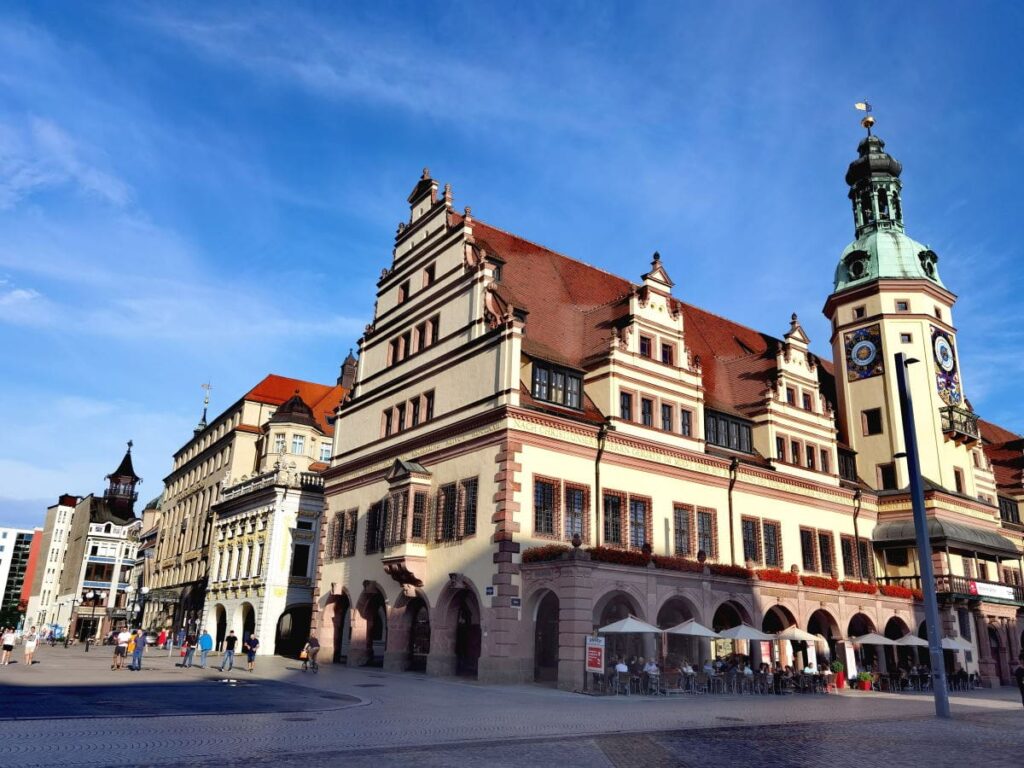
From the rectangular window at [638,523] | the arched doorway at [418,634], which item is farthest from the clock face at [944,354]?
the arched doorway at [418,634]

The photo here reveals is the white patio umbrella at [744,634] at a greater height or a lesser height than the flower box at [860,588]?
lesser

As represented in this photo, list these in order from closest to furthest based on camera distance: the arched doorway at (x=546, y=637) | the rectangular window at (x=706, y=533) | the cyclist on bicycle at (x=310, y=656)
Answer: the arched doorway at (x=546, y=637) → the cyclist on bicycle at (x=310, y=656) → the rectangular window at (x=706, y=533)

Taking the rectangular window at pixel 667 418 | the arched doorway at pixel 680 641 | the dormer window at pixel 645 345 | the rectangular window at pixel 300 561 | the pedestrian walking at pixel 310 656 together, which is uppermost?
the dormer window at pixel 645 345

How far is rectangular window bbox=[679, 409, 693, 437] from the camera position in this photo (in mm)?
39312

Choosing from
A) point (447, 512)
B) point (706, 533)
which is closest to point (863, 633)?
point (706, 533)

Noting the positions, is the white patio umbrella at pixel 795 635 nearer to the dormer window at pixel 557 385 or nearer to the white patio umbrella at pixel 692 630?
the white patio umbrella at pixel 692 630

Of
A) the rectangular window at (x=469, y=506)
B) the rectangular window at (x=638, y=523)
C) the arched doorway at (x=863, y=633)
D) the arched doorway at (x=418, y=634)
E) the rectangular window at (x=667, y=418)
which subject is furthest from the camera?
the arched doorway at (x=863, y=633)

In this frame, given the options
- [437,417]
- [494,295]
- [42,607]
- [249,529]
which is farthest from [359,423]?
[42,607]

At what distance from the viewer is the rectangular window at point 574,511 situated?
33625 millimetres

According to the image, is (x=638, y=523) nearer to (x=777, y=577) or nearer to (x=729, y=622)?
(x=777, y=577)

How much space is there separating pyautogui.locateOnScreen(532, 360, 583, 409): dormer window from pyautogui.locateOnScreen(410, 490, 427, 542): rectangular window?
21.6ft

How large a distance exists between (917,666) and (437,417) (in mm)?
25952

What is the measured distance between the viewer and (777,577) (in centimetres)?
3709

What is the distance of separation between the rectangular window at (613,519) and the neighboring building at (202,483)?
34678mm
